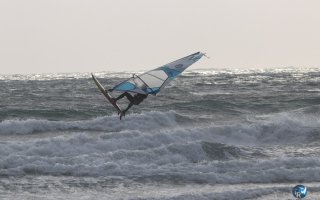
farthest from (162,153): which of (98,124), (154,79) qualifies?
(98,124)

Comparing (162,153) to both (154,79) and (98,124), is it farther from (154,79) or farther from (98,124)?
(98,124)

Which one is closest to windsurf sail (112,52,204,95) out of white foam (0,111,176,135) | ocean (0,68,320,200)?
ocean (0,68,320,200)

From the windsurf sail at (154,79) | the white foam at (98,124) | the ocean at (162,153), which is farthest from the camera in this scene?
the white foam at (98,124)

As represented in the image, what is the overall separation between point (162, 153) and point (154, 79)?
486 cm

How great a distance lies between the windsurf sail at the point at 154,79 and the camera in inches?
463

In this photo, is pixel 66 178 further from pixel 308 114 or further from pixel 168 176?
pixel 308 114

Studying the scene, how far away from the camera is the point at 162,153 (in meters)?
16.8

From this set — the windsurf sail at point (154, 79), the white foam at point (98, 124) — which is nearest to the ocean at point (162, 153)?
the white foam at point (98, 124)

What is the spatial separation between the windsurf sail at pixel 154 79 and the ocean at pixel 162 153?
223 centimetres

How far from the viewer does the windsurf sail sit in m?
11.8

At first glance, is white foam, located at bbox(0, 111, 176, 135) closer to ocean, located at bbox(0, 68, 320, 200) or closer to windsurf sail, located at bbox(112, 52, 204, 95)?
ocean, located at bbox(0, 68, 320, 200)

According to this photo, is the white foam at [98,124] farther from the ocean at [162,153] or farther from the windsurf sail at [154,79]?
the windsurf sail at [154,79]

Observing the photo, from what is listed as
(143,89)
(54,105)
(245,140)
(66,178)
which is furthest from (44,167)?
(54,105)

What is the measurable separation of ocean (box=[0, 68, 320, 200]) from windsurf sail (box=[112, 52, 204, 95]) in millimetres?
2231
